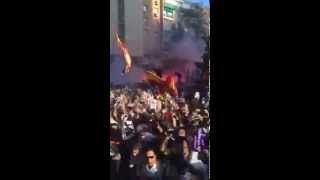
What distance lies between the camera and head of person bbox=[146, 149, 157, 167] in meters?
2.01

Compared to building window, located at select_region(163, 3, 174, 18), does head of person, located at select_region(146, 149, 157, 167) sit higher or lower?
lower

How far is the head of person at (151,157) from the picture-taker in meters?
2.01

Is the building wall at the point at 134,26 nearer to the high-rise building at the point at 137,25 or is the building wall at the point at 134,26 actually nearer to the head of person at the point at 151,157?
the high-rise building at the point at 137,25

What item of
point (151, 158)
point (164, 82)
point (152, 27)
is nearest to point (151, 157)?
point (151, 158)

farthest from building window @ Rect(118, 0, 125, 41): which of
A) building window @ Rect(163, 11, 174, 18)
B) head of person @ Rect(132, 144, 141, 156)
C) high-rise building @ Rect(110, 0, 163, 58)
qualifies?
head of person @ Rect(132, 144, 141, 156)

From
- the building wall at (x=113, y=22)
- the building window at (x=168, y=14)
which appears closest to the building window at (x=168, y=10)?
the building window at (x=168, y=14)

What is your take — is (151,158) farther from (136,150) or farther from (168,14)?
(168,14)

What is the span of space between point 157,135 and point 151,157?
0.09 meters

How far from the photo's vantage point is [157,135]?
79.9 inches

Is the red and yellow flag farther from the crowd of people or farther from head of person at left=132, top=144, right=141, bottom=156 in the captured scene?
head of person at left=132, top=144, right=141, bottom=156
